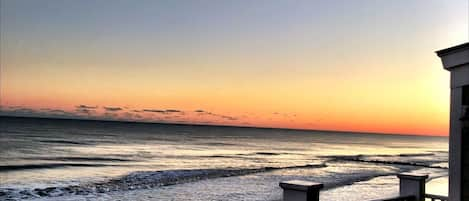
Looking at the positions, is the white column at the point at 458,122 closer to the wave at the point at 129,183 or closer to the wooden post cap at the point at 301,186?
the wooden post cap at the point at 301,186

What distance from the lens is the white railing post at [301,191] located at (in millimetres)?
4629

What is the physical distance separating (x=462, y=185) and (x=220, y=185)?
21354 mm

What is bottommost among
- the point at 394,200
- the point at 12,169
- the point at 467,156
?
the point at 12,169

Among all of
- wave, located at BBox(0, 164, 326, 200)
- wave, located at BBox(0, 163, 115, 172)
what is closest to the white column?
wave, located at BBox(0, 164, 326, 200)

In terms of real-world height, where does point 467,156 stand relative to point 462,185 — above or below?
above

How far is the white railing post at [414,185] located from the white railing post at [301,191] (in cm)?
224

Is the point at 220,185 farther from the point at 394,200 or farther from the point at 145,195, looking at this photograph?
the point at 394,200

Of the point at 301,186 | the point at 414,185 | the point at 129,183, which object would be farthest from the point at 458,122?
the point at 129,183

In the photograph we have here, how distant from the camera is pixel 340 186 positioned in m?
27.3

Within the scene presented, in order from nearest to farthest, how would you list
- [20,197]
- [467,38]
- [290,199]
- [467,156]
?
[290,199]
[467,156]
[467,38]
[20,197]

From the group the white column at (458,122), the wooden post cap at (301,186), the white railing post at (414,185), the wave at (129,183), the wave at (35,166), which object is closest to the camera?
the wooden post cap at (301,186)

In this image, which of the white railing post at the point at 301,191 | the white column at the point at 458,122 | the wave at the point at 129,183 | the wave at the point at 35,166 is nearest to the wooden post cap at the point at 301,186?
the white railing post at the point at 301,191

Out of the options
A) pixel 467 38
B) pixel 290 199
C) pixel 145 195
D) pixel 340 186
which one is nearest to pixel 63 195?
pixel 145 195

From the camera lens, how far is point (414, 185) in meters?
6.42
